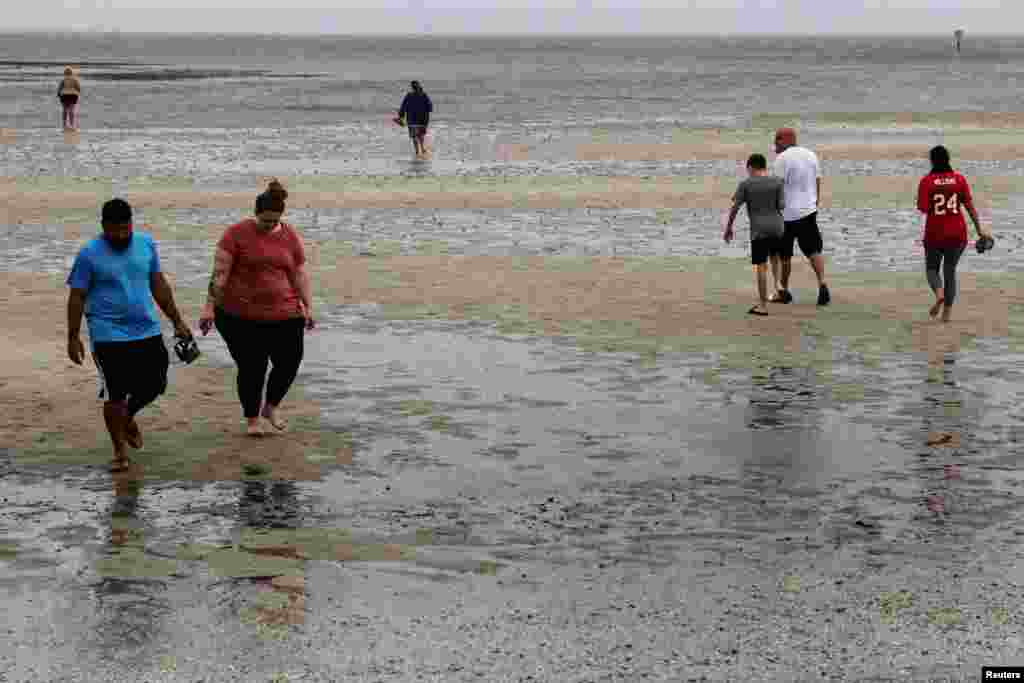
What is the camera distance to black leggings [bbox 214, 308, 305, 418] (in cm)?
1123

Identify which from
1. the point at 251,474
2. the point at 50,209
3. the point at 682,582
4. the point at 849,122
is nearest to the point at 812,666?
the point at 682,582

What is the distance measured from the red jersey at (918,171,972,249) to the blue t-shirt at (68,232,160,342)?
25.5 ft

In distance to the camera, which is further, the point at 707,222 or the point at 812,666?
the point at 707,222

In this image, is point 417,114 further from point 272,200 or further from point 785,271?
point 272,200

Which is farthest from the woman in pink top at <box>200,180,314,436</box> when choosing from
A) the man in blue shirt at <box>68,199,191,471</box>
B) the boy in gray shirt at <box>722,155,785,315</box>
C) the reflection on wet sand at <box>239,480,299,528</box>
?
the boy in gray shirt at <box>722,155,785,315</box>

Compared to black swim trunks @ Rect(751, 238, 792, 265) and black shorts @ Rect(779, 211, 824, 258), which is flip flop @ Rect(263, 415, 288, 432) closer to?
black swim trunks @ Rect(751, 238, 792, 265)

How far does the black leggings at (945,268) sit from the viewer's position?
51.3 feet

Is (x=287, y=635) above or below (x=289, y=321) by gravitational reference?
below

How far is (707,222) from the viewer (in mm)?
24453

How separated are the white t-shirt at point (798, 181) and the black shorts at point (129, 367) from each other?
7875mm

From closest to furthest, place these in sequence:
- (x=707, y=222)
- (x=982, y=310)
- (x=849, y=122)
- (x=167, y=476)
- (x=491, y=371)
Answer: (x=167, y=476) < (x=491, y=371) < (x=982, y=310) < (x=707, y=222) < (x=849, y=122)

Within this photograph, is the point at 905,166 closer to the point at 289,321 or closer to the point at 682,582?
the point at 289,321

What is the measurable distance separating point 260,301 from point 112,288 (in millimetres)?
1100

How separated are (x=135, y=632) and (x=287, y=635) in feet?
2.01
